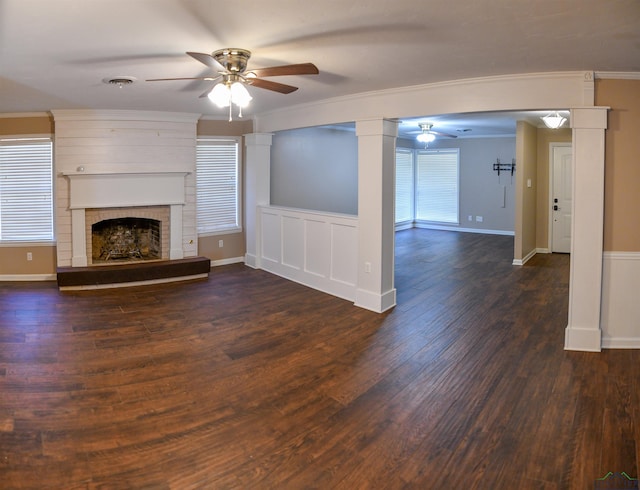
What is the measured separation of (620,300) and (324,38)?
3.41 m

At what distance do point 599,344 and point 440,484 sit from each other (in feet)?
8.52

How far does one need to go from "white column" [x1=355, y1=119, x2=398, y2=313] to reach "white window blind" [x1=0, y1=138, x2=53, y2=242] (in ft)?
14.5

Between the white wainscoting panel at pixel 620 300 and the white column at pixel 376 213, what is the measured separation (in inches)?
84.7

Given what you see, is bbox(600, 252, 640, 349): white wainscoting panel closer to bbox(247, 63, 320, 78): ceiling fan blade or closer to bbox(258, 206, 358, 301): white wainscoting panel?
bbox(258, 206, 358, 301): white wainscoting panel

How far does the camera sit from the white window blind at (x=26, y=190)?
666 cm

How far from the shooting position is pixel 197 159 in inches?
293

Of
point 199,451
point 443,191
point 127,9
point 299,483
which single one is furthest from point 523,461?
point 443,191

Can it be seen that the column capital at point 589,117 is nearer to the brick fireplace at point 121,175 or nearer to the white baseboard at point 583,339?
the white baseboard at point 583,339

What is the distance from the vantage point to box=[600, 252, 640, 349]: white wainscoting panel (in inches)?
166

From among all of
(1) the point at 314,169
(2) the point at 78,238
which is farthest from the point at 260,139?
(2) the point at 78,238

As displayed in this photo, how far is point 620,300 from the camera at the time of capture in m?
4.27

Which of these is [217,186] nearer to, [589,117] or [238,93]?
[238,93]

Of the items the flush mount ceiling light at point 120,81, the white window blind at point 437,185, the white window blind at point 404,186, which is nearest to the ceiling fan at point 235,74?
the flush mount ceiling light at point 120,81

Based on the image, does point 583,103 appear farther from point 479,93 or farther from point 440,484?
point 440,484
